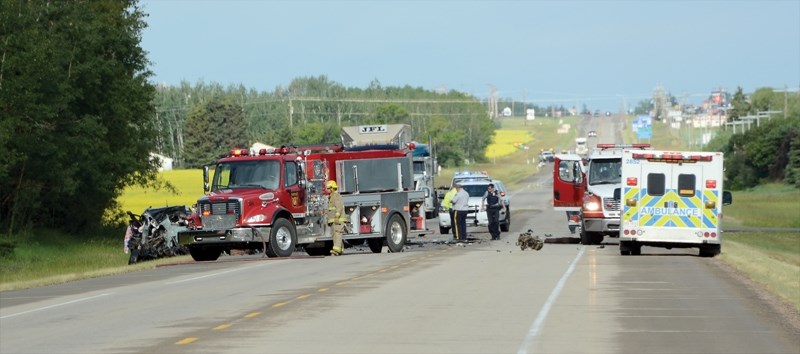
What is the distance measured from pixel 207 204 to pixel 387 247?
270 inches

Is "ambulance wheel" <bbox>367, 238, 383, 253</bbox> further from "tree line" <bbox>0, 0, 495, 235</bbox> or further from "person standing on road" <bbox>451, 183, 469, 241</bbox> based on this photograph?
"tree line" <bbox>0, 0, 495, 235</bbox>

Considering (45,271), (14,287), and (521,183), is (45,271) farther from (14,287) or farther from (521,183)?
(521,183)

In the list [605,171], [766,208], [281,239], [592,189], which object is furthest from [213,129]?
[281,239]

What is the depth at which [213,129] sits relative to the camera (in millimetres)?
152000

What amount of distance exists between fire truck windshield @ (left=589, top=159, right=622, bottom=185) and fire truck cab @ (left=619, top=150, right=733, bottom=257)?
5438mm

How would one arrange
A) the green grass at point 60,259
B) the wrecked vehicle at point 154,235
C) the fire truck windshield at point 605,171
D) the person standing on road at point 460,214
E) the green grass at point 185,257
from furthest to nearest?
1. the person standing on road at point 460,214
2. the fire truck windshield at point 605,171
3. the wrecked vehicle at point 154,235
4. the green grass at point 60,259
5. the green grass at point 185,257

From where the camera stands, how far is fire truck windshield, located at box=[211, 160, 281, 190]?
33875 millimetres

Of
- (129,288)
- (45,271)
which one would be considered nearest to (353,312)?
(129,288)

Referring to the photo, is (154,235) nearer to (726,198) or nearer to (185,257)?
(185,257)

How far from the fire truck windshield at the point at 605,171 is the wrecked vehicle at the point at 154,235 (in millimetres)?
11585

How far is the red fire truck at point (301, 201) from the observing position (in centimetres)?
3341

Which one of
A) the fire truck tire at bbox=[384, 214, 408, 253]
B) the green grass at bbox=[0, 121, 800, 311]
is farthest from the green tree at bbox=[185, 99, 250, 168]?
the fire truck tire at bbox=[384, 214, 408, 253]

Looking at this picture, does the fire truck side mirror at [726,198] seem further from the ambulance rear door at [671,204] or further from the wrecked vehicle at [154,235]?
the wrecked vehicle at [154,235]

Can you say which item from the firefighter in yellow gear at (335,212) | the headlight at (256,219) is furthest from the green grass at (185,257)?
the firefighter in yellow gear at (335,212)
